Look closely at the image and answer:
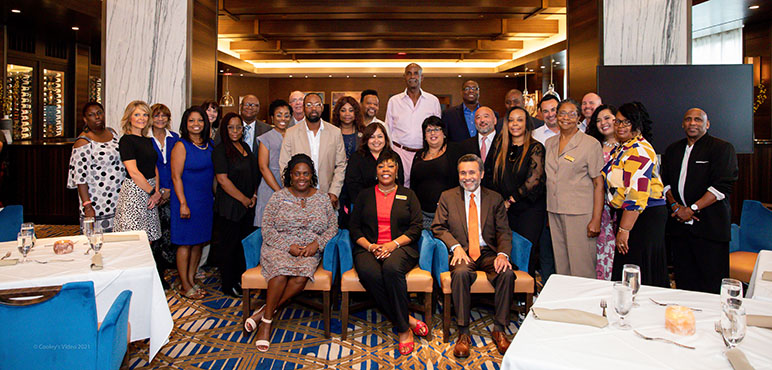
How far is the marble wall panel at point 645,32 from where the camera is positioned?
5172 millimetres

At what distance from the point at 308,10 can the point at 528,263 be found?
5.90 metres

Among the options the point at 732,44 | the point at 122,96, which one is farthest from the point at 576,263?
the point at 732,44

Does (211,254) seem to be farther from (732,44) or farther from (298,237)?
(732,44)

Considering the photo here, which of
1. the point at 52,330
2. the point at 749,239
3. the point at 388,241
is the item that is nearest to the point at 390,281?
the point at 388,241

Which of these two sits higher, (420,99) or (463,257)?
(420,99)

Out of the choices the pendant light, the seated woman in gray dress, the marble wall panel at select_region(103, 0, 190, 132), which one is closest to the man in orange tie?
the seated woman in gray dress

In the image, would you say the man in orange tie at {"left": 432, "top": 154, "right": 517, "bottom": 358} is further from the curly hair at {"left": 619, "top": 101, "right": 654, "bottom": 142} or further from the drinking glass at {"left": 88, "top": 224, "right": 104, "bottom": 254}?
the drinking glass at {"left": 88, "top": 224, "right": 104, "bottom": 254}

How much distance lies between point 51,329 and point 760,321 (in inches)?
110

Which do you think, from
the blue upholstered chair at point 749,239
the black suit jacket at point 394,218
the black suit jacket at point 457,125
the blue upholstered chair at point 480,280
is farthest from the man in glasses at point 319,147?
the blue upholstered chair at point 749,239

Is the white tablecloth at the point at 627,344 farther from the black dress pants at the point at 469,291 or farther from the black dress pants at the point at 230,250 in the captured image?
the black dress pants at the point at 230,250

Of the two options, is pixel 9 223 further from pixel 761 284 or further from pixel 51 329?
pixel 761 284

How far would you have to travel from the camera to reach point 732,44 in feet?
29.9

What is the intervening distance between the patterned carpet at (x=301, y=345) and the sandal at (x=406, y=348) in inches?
1.2

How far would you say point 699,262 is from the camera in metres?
3.77
